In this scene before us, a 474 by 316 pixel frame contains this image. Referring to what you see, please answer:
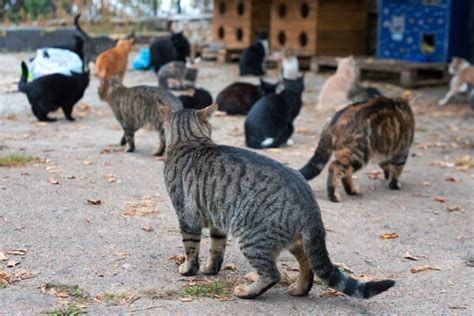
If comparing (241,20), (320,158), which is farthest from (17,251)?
(241,20)

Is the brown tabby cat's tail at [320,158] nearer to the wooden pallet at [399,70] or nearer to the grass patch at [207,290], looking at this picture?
the grass patch at [207,290]

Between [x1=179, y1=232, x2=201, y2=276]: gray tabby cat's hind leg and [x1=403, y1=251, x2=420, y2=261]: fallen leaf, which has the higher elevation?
[x1=179, y1=232, x2=201, y2=276]: gray tabby cat's hind leg

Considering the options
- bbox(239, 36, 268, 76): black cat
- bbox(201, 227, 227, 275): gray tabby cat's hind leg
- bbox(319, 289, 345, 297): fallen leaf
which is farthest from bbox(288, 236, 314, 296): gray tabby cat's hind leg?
bbox(239, 36, 268, 76): black cat

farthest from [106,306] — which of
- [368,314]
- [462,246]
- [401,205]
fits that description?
[401,205]

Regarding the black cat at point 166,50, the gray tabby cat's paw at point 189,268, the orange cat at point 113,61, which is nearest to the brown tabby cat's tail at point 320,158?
the gray tabby cat's paw at point 189,268

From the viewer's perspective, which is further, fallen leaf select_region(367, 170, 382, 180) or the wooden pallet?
the wooden pallet

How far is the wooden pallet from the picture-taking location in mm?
13008

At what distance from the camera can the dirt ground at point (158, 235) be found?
401 centimetres

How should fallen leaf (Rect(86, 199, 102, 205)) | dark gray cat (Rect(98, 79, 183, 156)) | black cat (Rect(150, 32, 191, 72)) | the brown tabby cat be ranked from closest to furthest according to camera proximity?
fallen leaf (Rect(86, 199, 102, 205)) < the brown tabby cat < dark gray cat (Rect(98, 79, 183, 156)) < black cat (Rect(150, 32, 191, 72))

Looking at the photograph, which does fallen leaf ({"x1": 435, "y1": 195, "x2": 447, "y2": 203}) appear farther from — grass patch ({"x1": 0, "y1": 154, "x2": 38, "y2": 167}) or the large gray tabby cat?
grass patch ({"x1": 0, "y1": 154, "x2": 38, "y2": 167})

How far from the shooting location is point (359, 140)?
6.32 meters

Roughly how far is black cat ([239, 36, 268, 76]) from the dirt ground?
5.35 metres

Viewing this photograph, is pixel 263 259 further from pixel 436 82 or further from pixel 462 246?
pixel 436 82

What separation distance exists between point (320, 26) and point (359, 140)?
8842 millimetres
